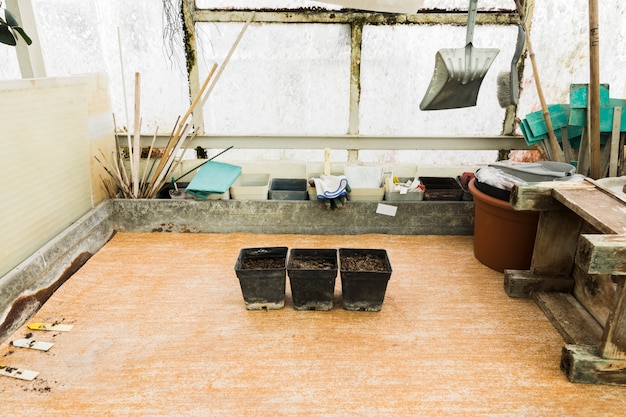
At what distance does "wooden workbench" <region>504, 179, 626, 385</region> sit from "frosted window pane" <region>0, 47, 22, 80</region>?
3154 mm

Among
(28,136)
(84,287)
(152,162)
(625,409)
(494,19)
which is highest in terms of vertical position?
(494,19)

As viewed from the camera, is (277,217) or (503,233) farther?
(277,217)

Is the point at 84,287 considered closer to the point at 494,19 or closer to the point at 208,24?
the point at 208,24

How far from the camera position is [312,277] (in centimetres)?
193

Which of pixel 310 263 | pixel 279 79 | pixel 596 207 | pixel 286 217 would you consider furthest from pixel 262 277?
pixel 279 79

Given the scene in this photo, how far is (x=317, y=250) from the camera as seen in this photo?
83.6 inches

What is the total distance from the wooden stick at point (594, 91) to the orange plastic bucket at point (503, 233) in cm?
46

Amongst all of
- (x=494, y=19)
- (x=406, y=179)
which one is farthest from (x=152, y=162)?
(x=494, y=19)

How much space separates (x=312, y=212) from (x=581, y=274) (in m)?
1.62

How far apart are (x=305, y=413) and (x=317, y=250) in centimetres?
86

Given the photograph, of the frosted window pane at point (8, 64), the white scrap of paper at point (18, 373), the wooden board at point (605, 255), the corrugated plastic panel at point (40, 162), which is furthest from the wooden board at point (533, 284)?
the frosted window pane at point (8, 64)

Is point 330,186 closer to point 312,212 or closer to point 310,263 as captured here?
point 312,212

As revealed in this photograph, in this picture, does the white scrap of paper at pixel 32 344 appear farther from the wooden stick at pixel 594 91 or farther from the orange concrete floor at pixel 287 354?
the wooden stick at pixel 594 91

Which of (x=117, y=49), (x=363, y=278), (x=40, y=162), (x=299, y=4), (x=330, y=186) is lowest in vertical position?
(x=363, y=278)
